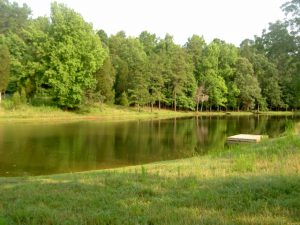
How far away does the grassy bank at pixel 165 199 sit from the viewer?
5.29 meters

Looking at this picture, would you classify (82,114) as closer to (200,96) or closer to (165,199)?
(200,96)

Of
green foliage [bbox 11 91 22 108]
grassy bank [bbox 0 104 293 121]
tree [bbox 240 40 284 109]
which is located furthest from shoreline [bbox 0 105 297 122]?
tree [bbox 240 40 284 109]

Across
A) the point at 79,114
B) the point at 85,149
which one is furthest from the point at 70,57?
the point at 85,149

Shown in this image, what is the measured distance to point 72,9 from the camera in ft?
155

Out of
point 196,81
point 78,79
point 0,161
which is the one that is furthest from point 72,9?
point 0,161

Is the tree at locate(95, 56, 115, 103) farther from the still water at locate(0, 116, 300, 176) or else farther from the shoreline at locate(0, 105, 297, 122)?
the still water at locate(0, 116, 300, 176)

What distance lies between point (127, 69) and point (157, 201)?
51.3m

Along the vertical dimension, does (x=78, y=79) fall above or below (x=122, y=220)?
above

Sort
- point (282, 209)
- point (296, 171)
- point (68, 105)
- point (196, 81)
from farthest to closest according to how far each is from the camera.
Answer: point (196, 81), point (68, 105), point (296, 171), point (282, 209)

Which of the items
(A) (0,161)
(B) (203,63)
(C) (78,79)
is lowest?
(A) (0,161)

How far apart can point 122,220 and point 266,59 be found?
237ft

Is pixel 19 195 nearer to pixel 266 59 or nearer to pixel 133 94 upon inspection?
pixel 133 94

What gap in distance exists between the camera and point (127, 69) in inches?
2234

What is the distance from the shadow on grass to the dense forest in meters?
13.7
